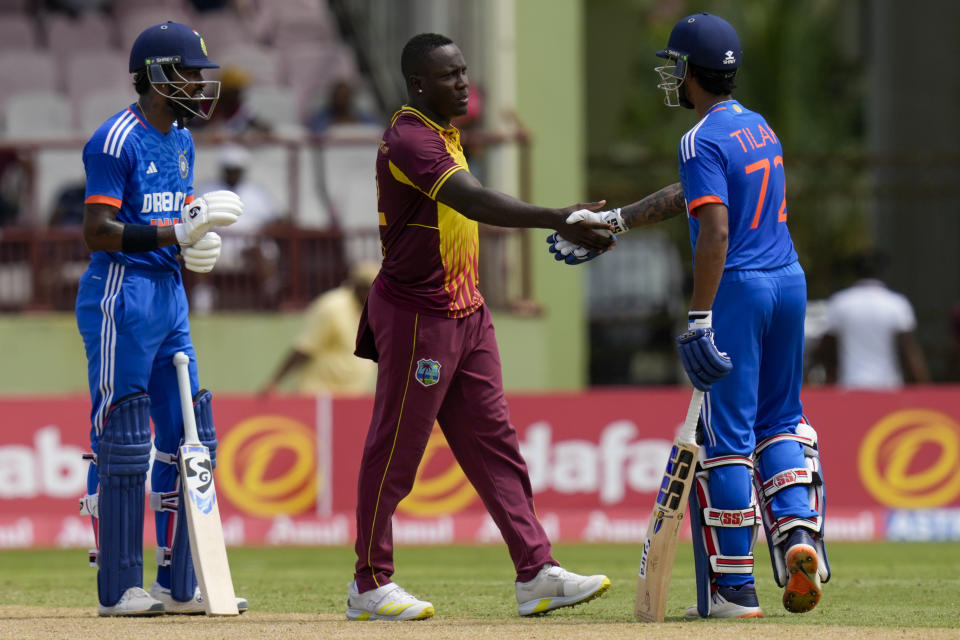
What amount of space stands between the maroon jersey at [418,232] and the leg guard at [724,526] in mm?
1225

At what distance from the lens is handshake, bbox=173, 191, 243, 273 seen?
6586 mm

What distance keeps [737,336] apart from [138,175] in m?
2.53

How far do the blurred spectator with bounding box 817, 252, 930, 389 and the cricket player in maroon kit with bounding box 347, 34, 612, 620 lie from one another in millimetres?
7546

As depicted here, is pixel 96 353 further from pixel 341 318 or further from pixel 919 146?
pixel 919 146

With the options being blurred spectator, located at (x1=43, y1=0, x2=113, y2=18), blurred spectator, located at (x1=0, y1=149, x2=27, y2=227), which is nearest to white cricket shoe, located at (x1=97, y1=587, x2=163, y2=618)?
blurred spectator, located at (x1=0, y1=149, x2=27, y2=227)

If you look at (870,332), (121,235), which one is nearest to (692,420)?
(121,235)

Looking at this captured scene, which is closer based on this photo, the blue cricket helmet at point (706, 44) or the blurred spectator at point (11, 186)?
the blue cricket helmet at point (706, 44)

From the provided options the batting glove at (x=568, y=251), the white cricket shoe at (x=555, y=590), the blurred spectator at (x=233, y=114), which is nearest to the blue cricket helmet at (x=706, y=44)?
the batting glove at (x=568, y=251)

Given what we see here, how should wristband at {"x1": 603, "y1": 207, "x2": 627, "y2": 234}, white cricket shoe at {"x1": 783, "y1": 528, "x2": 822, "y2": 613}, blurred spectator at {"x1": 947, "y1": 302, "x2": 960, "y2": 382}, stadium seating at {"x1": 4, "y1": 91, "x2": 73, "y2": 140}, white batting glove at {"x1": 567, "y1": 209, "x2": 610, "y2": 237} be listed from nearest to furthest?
white cricket shoe at {"x1": 783, "y1": 528, "x2": 822, "y2": 613}, white batting glove at {"x1": 567, "y1": 209, "x2": 610, "y2": 237}, wristband at {"x1": 603, "y1": 207, "x2": 627, "y2": 234}, blurred spectator at {"x1": 947, "y1": 302, "x2": 960, "y2": 382}, stadium seating at {"x1": 4, "y1": 91, "x2": 73, "y2": 140}

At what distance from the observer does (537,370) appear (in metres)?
15.3

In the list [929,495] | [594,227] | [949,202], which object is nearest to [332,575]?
[594,227]

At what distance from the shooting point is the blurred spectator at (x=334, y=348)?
1298cm

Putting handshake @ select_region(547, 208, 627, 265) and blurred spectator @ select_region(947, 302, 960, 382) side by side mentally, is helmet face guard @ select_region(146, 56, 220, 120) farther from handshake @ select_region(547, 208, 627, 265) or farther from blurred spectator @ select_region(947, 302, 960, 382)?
blurred spectator @ select_region(947, 302, 960, 382)

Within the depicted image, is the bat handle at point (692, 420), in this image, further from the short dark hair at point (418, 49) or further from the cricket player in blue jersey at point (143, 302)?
the cricket player in blue jersey at point (143, 302)
